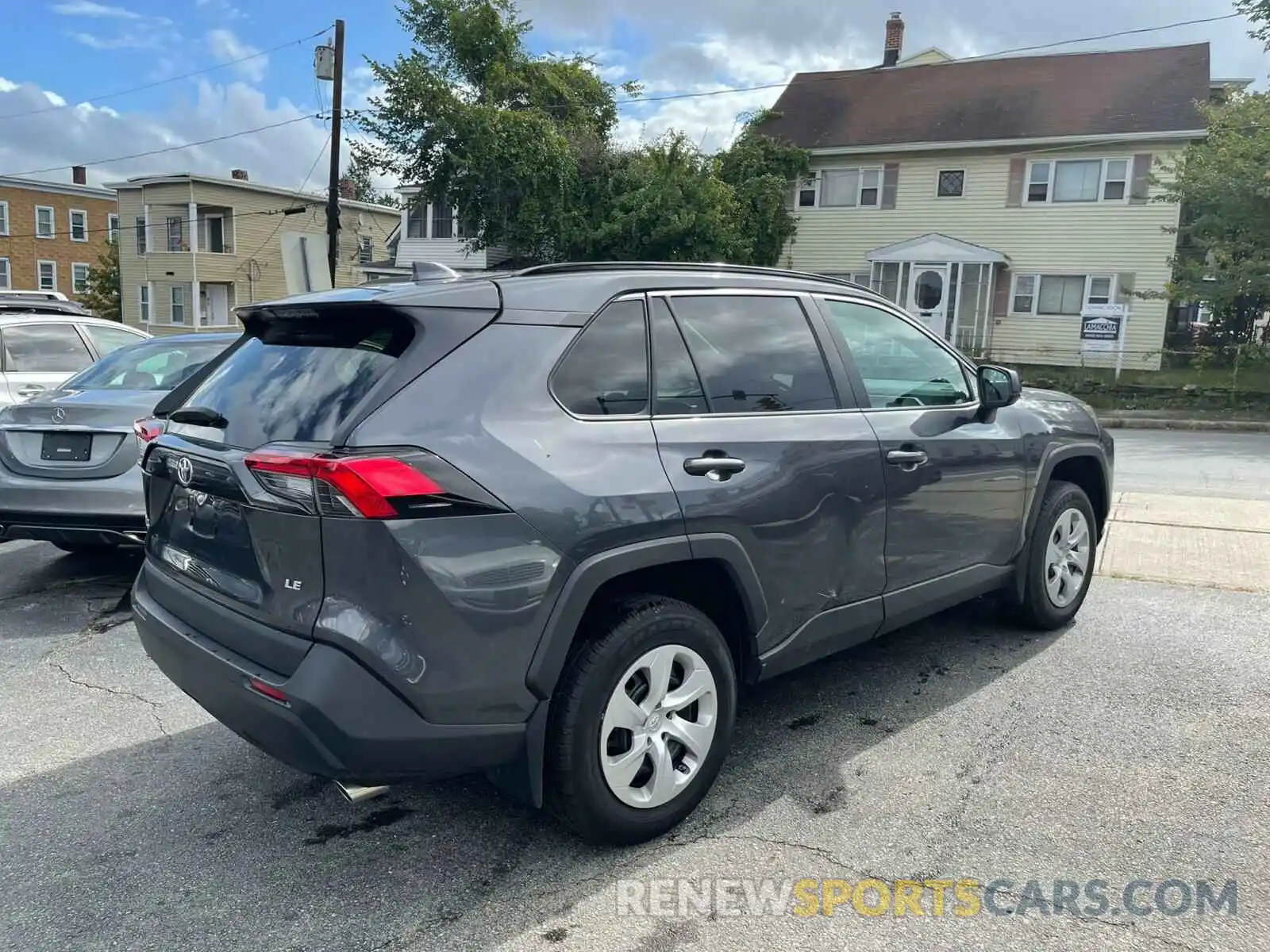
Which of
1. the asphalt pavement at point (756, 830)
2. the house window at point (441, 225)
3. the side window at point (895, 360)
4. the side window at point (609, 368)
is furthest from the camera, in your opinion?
the house window at point (441, 225)

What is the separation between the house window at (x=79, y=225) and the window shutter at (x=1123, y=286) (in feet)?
159

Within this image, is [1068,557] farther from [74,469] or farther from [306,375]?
[74,469]

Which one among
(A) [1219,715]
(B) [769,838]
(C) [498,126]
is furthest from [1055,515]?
(C) [498,126]

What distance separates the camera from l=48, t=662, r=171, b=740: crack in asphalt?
3.98 metres

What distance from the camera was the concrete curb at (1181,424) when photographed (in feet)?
51.8

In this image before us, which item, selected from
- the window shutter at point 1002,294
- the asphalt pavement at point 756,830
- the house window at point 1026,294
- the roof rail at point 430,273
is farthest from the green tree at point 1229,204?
the roof rail at point 430,273

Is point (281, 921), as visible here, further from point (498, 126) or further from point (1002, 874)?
point (498, 126)

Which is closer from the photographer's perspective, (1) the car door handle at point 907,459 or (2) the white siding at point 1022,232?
(1) the car door handle at point 907,459

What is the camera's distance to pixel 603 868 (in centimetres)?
289

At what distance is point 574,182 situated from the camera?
2619 cm

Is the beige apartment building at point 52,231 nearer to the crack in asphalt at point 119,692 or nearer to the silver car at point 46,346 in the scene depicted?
the silver car at point 46,346

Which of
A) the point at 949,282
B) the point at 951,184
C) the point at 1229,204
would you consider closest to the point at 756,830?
the point at 1229,204

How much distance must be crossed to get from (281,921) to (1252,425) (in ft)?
57.1

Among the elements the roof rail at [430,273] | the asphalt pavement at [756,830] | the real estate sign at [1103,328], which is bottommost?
the asphalt pavement at [756,830]
